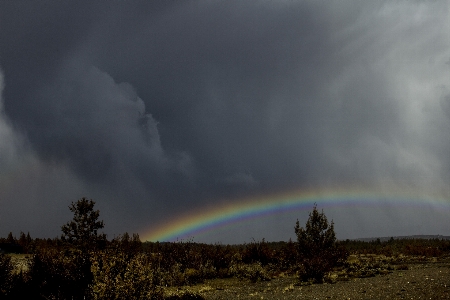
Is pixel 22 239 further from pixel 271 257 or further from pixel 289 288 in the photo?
pixel 289 288

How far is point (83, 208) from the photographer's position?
3359 cm

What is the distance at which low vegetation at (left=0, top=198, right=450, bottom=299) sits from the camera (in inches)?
523

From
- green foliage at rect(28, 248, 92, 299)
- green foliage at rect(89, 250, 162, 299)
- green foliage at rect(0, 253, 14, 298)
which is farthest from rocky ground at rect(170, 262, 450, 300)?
green foliage at rect(0, 253, 14, 298)

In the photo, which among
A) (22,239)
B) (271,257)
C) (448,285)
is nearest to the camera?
(448,285)

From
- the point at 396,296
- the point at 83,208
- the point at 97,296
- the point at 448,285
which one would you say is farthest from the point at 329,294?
the point at 83,208

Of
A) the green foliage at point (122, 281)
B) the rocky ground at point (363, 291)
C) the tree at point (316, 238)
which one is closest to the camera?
the green foliage at point (122, 281)

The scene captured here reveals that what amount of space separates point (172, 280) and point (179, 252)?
35.3 feet

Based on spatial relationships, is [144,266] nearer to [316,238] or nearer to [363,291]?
[363,291]

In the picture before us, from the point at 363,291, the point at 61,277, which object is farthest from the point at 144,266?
the point at 363,291

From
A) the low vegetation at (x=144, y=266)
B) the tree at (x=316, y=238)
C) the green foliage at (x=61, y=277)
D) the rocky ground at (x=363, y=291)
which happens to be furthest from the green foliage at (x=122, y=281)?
the tree at (x=316, y=238)

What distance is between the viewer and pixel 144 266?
45.1 ft

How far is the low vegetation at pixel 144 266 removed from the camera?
13.3m

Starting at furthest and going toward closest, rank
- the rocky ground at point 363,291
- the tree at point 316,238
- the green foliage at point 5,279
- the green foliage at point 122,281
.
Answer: the tree at point 316,238 → the rocky ground at point 363,291 → the green foliage at point 5,279 → the green foliage at point 122,281

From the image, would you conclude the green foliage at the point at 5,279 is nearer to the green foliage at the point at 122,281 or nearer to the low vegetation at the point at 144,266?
the low vegetation at the point at 144,266
